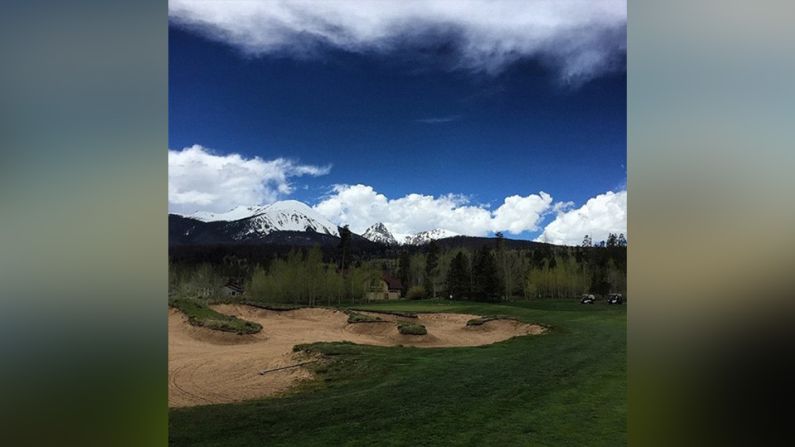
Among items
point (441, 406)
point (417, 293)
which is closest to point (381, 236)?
point (417, 293)

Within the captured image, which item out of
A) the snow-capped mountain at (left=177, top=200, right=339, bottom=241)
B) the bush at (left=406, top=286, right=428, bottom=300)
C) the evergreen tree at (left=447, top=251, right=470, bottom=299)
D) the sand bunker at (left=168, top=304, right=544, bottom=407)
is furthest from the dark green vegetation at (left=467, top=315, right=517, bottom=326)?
the snow-capped mountain at (left=177, top=200, right=339, bottom=241)

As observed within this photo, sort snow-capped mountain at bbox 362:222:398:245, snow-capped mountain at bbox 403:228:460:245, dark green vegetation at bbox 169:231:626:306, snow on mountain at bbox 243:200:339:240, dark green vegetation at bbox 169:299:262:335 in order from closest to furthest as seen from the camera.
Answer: dark green vegetation at bbox 169:299:262:335 < dark green vegetation at bbox 169:231:626:306 < snow on mountain at bbox 243:200:339:240 < snow-capped mountain at bbox 403:228:460:245 < snow-capped mountain at bbox 362:222:398:245

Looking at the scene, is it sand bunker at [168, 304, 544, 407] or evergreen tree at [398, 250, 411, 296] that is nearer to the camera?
sand bunker at [168, 304, 544, 407]

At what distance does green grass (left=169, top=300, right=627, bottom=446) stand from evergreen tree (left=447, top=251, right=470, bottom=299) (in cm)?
1709

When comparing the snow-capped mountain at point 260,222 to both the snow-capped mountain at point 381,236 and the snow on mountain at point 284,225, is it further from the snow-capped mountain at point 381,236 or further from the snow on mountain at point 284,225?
the snow-capped mountain at point 381,236

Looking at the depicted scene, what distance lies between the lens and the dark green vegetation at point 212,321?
17.1 meters

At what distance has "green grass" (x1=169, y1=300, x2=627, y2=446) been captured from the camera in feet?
18.4

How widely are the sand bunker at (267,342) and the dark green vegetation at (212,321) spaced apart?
23 centimetres

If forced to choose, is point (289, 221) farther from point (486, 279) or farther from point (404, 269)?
point (486, 279)

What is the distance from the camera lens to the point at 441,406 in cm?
704

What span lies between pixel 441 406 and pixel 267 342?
35.7 feet

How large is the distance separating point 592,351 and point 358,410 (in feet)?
23.5

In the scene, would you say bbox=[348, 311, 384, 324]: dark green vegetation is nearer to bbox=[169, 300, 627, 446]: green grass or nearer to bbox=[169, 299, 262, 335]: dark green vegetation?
bbox=[169, 299, 262, 335]: dark green vegetation
